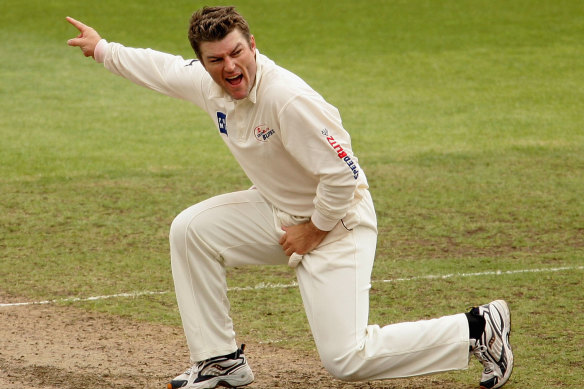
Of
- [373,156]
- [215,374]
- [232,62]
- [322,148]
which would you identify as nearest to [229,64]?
[232,62]

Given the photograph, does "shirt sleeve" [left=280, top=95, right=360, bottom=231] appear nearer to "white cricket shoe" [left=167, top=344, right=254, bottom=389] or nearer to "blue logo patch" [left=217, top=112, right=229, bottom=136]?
"blue logo patch" [left=217, top=112, right=229, bottom=136]

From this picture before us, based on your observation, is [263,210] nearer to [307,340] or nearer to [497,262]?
[307,340]

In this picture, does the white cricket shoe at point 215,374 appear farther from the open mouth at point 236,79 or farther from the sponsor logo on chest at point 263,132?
the open mouth at point 236,79

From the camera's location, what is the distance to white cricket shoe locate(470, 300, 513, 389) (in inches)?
187

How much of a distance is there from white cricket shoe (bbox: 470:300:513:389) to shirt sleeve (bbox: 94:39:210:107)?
180 cm

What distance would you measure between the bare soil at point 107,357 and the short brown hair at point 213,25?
177 centimetres

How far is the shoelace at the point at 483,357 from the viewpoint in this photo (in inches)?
186

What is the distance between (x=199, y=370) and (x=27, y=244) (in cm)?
329

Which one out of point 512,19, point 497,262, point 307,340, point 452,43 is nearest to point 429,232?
point 497,262

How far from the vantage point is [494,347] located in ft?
15.7

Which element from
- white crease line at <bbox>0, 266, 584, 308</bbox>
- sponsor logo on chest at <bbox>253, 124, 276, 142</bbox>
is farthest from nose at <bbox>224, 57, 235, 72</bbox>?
white crease line at <bbox>0, 266, 584, 308</bbox>

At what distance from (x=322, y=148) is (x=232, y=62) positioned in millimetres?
581

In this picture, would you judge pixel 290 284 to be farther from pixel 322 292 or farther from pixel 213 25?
pixel 213 25

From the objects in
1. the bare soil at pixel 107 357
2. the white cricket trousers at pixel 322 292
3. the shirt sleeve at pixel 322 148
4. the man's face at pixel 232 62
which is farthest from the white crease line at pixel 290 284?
the man's face at pixel 232 62
